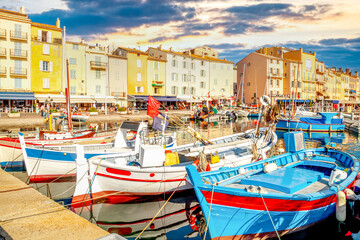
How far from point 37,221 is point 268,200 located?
17.4ft

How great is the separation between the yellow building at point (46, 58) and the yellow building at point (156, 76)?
17440 millimetres

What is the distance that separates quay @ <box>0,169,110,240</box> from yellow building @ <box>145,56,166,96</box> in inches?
2040

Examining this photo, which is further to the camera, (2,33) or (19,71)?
(19,71)

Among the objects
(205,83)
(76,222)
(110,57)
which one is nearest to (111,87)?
(110,57)

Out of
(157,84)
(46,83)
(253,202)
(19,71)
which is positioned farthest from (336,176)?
(157,84)

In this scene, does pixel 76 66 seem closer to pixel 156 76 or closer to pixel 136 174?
pixel 156 76

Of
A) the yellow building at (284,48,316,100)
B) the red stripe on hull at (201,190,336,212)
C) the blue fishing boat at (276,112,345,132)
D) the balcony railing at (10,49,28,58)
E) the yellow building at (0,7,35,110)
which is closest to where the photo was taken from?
the red stripe on hull at (201,190,336,212)

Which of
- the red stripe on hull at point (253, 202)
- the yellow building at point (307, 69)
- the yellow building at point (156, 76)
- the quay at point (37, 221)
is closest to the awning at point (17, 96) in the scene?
the yellow building at point (156, 76)

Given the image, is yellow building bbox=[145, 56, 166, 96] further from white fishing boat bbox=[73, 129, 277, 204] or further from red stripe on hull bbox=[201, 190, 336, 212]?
red stripe on hull bbox=[201, 190, 336, 212]

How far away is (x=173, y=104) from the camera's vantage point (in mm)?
64375

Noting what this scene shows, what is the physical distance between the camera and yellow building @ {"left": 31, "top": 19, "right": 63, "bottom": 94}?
4641cm

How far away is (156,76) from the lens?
5984cm

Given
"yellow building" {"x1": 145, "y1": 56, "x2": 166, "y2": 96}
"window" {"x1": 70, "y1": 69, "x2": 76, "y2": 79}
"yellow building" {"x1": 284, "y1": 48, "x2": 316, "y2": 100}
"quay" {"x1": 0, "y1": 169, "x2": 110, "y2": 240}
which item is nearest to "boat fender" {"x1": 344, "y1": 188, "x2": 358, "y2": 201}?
"quay" {"x1": 0, "y1": 169, "x2": 110, "y2": 240}

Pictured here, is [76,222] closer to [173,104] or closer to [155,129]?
[155,129]
